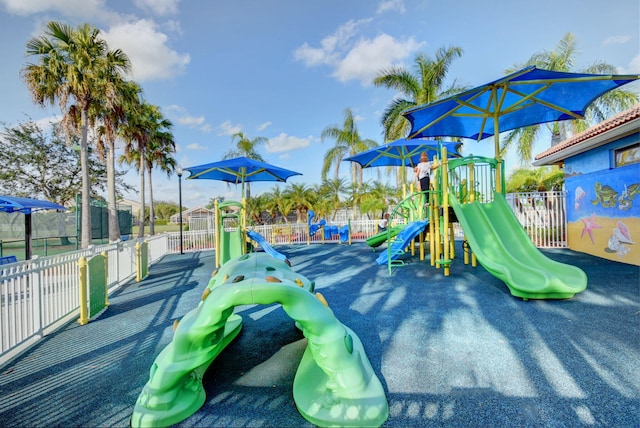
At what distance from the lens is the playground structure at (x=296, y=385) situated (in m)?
2.07

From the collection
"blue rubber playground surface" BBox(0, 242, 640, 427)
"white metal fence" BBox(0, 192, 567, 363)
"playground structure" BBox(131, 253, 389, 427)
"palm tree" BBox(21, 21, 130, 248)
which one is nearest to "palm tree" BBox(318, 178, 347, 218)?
"white metal fence" BBox(0, 192, 567, 363)

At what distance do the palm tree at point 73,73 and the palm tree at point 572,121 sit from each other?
20278mm

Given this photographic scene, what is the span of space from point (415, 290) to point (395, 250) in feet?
7.40

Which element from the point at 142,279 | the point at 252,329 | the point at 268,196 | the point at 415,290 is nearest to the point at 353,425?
the point at 252,329

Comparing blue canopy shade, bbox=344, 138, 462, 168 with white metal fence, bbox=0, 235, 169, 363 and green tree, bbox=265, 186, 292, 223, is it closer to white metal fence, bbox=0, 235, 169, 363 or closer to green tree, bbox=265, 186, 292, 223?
white metal fence, bbox=0, 235, 169, 363

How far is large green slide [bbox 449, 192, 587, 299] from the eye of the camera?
15.0 feet

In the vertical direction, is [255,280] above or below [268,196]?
below

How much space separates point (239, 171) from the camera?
430 inches

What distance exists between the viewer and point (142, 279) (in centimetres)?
735

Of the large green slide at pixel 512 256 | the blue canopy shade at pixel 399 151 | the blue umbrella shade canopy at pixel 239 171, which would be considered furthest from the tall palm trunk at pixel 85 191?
the large green slide at pixel 512 256

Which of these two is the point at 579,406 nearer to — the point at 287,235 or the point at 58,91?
the point at 287,235

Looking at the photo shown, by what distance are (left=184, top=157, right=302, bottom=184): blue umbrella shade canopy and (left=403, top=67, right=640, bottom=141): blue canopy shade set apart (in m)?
5.12

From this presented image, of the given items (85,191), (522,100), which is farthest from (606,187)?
(85,191)

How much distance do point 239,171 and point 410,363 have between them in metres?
9.54
